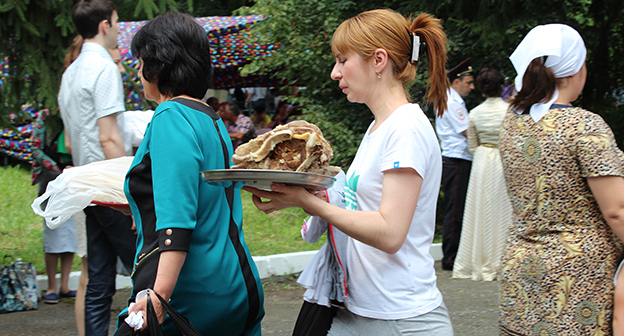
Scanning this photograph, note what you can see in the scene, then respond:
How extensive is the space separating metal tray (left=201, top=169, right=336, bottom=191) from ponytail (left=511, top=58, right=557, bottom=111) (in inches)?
50.0

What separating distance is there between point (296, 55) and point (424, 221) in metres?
7.58

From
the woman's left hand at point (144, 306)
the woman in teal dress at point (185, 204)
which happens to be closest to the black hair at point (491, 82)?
the woman in teal dress at point (185, 204)

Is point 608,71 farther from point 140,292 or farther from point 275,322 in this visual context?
point 140,292

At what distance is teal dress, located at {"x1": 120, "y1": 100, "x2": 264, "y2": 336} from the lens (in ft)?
6.06

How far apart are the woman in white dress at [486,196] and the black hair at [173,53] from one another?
5066 millimetres

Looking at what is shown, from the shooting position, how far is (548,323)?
2.37 m

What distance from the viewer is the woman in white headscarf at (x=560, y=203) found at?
89.3 inches

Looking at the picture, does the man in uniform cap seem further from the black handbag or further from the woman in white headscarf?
the black handbag

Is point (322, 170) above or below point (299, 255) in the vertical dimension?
above

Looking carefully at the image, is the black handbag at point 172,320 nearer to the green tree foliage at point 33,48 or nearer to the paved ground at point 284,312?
the paved ground at point 284,312

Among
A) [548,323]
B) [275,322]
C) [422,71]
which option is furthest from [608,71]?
[548,323]

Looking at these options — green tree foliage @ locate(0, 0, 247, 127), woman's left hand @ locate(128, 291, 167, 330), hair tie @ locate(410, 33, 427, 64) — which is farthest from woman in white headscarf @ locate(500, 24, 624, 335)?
green tree foliage @ locate(0, 0, 247, 127)

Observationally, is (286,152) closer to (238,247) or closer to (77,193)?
(238,247)

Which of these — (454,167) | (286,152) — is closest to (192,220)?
(286,152)
